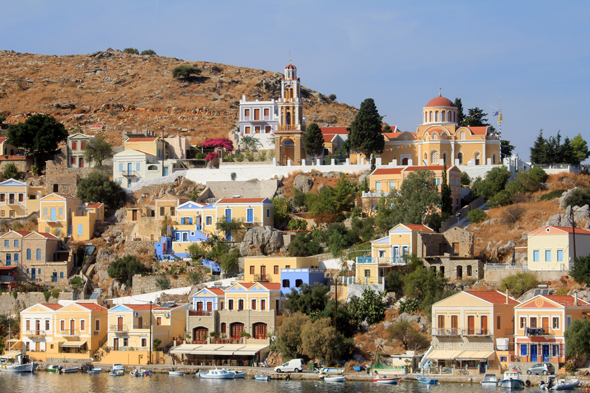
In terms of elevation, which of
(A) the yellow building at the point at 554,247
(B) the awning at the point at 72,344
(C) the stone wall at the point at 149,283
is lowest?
(B) the awning at the point at 72,344

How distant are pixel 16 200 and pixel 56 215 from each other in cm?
695

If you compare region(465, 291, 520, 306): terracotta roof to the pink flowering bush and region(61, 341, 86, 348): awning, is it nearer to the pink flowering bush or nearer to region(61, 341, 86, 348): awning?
region(61, 341, 86, 348): awning

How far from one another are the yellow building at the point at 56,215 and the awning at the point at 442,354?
38.0m

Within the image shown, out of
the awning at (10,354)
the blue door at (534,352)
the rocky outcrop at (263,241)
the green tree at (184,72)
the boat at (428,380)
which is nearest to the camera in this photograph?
the boat at (428,380)

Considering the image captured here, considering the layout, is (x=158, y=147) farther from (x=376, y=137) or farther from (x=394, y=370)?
(x=394, y=370)

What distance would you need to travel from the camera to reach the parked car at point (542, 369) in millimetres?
51625

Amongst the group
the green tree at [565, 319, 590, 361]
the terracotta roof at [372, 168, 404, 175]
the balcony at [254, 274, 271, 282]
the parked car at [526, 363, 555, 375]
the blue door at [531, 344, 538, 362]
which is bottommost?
the parked car at [526, 363, 555, 375]

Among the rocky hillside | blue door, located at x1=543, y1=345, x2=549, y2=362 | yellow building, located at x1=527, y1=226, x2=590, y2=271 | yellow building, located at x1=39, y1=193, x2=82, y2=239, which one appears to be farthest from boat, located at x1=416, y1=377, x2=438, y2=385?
the rocky hillside

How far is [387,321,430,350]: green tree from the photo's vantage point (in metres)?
56.9

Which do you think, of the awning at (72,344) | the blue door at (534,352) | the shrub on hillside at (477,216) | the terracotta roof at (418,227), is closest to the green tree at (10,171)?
the awning at (72,344)

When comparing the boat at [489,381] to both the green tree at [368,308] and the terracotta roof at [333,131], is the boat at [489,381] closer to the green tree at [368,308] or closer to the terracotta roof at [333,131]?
the green tree at [368,308]

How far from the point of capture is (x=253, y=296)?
6303cm

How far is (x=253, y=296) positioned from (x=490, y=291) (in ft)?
53.2

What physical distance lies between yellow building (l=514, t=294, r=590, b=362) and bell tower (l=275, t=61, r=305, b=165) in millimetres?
38072
